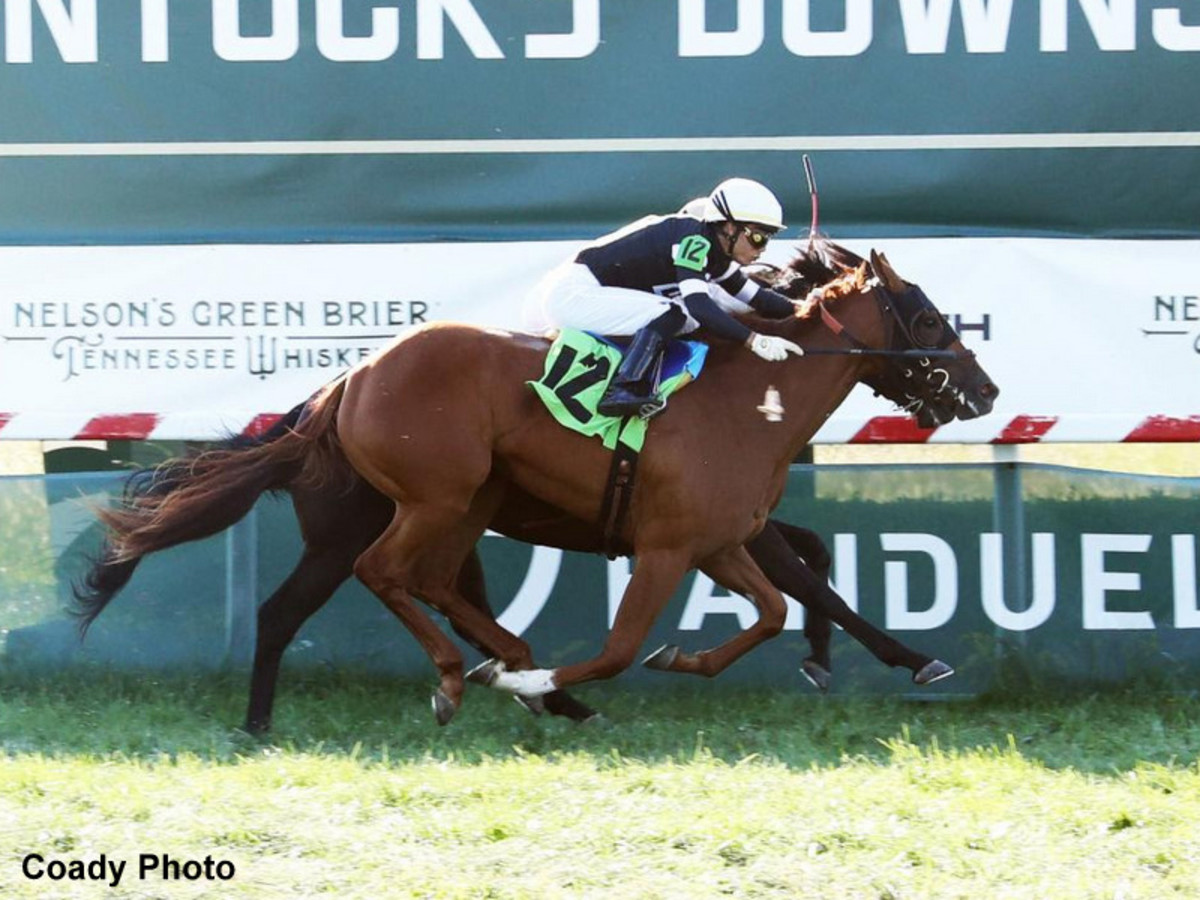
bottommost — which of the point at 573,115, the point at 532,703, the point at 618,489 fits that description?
the point at 532,703

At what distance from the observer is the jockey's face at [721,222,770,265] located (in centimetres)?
667

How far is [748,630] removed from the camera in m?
6.81

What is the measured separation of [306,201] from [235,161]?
0.34 metres

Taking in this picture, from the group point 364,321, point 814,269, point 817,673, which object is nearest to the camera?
point 814,269

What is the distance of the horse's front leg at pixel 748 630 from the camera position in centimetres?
675

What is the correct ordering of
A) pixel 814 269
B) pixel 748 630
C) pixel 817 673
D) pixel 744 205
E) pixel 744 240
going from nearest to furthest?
pixel 744 205, pixel 744 240, pixel 748 630, pixel 814 269, pixel 817 673

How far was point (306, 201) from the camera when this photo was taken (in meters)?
7.99

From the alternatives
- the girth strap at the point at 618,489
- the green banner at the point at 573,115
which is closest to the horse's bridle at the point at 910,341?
the girth strap at the point at 618,489

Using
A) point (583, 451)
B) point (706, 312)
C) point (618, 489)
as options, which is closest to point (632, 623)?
point (618, 489)

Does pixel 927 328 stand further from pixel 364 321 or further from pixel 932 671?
pixel 364 321

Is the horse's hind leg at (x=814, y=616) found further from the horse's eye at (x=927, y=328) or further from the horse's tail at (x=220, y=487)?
the horse's tail at (x=220, y=487)

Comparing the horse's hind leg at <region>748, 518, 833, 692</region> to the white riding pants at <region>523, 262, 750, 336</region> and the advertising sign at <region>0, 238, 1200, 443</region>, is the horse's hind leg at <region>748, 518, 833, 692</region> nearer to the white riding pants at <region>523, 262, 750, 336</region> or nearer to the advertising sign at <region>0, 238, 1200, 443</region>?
the advertising sign at <region>0, 238, 1200, 443</region>

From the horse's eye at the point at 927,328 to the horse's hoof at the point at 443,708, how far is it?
6.82 feet

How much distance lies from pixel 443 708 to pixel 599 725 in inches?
22.6
